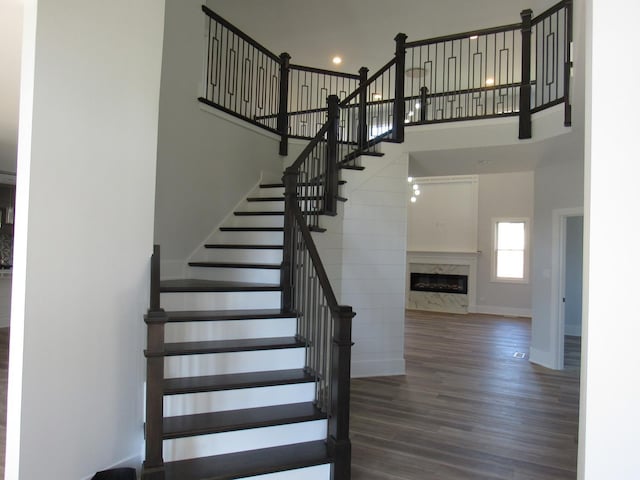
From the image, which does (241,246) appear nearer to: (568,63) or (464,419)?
(464,419)

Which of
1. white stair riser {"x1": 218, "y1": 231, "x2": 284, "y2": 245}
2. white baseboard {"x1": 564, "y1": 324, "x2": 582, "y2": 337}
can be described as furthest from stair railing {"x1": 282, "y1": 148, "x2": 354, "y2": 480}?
white baseboard {"x1": 564, "y1": 324, "x2": 582, "y2": 337}

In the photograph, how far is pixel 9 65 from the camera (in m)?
3.27

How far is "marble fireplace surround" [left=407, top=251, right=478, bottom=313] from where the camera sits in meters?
10.6

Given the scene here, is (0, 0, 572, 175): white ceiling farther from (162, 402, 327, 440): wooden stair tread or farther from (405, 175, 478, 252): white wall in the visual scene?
(405, 175, 478, 252): white wall

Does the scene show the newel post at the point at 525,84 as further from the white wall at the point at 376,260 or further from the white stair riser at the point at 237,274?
the white stair riser at the point at 237,274

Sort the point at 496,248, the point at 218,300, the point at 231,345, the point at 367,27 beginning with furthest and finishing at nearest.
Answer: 1. the point at 496,248
2. the point at 367,27
3. the point at 218,300
4. the point at 231,345

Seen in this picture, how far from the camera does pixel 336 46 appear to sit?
8.19 meters

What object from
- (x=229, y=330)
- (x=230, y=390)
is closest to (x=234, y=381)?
(x=230, y=390)

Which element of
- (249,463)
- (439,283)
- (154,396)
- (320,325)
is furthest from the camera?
(439,283)

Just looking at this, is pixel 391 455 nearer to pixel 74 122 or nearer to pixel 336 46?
pixel 74 122

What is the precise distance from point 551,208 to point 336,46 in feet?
16.4

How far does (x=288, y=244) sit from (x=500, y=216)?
8.25 metres

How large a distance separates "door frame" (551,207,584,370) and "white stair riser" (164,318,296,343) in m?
4.18

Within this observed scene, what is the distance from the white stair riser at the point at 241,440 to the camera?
2502mm
